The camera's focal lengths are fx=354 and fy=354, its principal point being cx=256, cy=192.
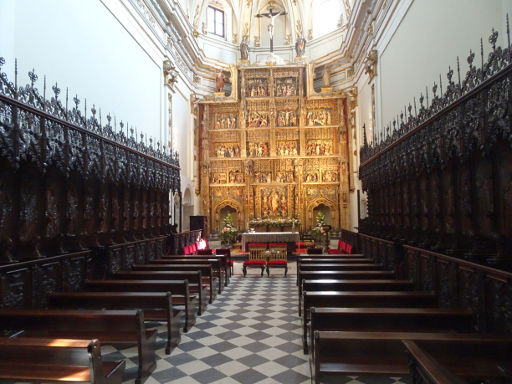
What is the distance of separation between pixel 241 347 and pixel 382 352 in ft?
7.91

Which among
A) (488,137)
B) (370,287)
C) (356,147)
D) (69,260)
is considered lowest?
(370,287)

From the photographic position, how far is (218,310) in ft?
24.9

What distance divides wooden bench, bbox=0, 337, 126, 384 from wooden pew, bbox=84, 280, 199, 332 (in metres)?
2.41

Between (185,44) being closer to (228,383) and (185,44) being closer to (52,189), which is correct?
(52,189)

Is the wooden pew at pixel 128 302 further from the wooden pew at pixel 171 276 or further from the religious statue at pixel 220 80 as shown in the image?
the religious statue at pixel 220 80

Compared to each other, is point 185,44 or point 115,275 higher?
point 185,44

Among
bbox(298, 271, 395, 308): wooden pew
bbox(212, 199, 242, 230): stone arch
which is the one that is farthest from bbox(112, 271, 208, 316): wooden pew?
bbox(212, 199, 242, 230): stone arch

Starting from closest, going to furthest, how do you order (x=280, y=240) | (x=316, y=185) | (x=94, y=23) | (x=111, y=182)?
(x=111, y=182)
(x=94, y=23)
(x=280, y=240)
(x=316, y=185)

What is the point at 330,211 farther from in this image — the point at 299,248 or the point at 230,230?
the point at 230,230

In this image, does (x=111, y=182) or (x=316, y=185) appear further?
(x=316, y=185)

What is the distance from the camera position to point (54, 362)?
3.32m

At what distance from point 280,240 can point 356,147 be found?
23.8ft

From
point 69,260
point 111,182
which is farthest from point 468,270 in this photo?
point 111,182

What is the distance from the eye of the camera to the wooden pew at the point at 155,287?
234 inches
